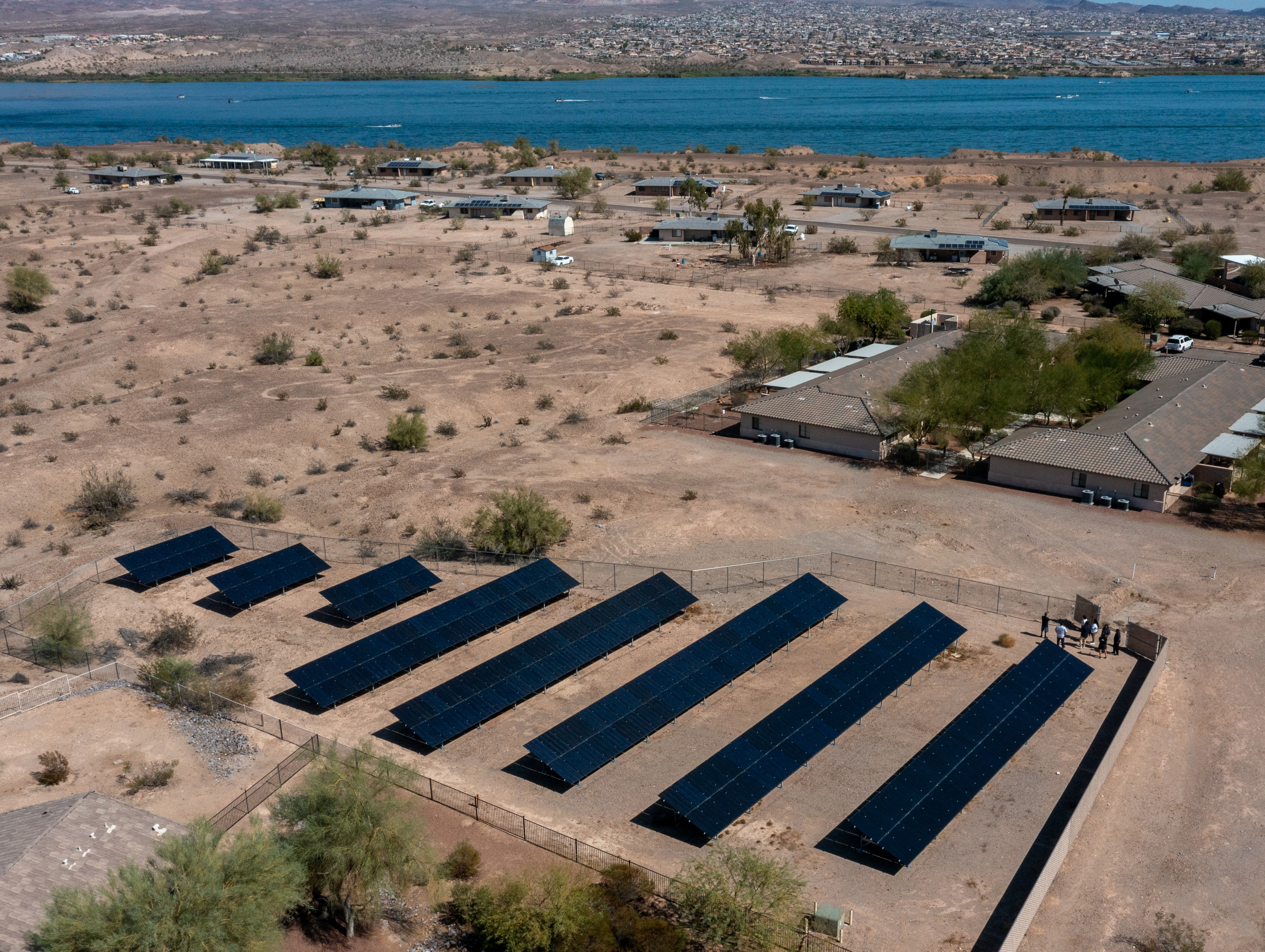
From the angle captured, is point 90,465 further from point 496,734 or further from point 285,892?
point 285,892

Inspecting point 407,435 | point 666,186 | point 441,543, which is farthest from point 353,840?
point 666,186

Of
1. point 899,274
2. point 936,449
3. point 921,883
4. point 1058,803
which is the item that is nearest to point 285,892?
point 921,883

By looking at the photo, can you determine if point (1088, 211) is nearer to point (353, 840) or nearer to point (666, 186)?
point (666, 186)

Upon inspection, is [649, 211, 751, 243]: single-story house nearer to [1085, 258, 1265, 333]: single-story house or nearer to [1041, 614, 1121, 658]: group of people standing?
[1085, 258, 1265, 333]: single-story house

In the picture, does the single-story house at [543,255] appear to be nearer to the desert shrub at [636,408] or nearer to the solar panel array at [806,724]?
the desert shrub at [636,408]

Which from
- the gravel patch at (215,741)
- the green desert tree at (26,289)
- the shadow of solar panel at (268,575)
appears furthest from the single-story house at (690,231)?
the gravel patch at (215,741)

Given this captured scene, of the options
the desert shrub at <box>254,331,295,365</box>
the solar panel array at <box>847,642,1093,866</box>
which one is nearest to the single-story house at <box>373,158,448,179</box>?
the desert shrub at <box>254,331,295,365</box>
